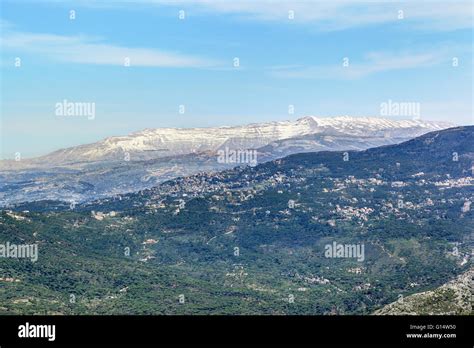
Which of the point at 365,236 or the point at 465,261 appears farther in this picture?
the point at 365,236

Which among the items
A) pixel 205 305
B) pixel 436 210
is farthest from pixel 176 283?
pixel 436 210
